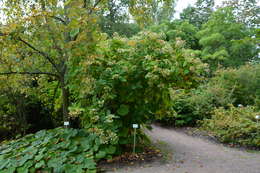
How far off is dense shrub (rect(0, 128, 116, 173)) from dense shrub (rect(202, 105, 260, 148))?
362cm

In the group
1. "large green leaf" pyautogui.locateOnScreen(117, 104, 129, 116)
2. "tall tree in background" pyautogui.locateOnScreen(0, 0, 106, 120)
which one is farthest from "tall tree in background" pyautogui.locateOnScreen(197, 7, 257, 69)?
"large green leaf" pyautogui.locateOnScreen(117, 104, 129, 116)

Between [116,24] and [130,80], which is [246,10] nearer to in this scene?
[116,24]

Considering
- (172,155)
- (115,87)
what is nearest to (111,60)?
(115,87)

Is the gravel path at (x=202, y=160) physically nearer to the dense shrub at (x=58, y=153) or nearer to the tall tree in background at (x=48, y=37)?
the dense shrub at (x=58, y=153)

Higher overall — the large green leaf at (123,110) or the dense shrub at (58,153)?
the large green leaf at (123,110)

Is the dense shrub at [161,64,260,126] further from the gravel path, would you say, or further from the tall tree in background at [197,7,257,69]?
the tall tree in background at [197,7,257,69]

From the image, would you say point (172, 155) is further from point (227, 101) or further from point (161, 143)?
point (227, 101)

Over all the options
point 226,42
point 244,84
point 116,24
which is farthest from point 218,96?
point 116,24

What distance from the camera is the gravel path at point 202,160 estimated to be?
4211 mm

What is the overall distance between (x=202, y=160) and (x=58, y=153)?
2.92 metres

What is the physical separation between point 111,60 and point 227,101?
5699 mm

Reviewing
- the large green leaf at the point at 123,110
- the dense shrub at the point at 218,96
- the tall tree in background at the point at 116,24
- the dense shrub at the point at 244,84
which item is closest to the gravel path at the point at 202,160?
the large green leaf at the point at 123,110

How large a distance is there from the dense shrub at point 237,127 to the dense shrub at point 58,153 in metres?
3.62

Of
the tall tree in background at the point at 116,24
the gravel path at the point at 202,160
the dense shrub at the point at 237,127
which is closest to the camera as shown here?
the gravel path at the point at 202,160
